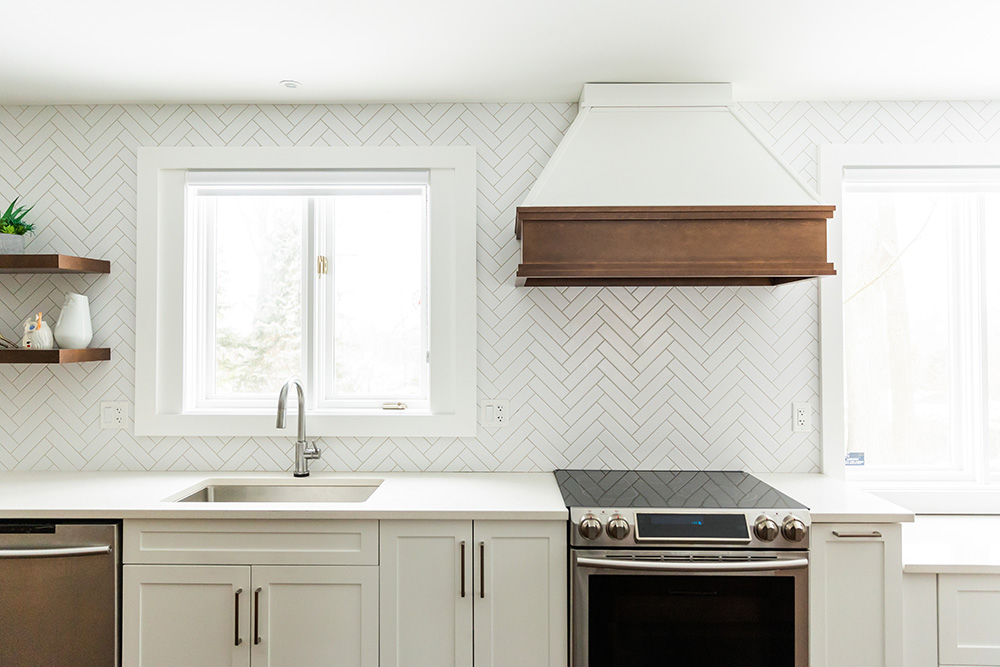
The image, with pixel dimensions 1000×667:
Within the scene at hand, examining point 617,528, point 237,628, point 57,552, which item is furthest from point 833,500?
point 57,552

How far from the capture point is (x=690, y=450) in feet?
8.06

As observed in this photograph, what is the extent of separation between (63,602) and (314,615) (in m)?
0.78

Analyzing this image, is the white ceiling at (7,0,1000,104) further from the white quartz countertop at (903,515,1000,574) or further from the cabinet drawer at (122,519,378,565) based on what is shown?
the white quartz countertop at (903,515,1000,574)

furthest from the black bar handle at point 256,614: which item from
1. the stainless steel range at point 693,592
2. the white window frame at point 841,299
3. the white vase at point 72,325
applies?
the white window frame at point 841,299

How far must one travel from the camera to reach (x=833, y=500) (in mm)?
2027

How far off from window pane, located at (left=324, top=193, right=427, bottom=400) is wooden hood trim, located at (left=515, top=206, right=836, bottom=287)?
0.72 meters

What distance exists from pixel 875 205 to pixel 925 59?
0.62m

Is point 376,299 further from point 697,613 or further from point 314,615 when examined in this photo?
point 697,613

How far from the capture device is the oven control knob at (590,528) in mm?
1858

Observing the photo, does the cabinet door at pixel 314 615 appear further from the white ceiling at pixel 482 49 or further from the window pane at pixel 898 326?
the window pane at pixel 898 326

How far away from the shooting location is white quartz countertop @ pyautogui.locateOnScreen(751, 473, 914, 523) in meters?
1.88

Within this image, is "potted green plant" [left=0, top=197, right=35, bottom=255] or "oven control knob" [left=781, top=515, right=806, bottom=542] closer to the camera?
"oven control knob" [left=781, top=515, right=806, bottom=542]

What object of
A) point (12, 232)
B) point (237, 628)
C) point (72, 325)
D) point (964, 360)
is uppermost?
point (12, 232)

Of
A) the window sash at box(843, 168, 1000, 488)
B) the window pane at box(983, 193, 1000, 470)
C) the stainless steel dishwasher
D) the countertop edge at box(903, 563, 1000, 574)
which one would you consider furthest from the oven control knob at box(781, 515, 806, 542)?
the stainless steel dishwasher
